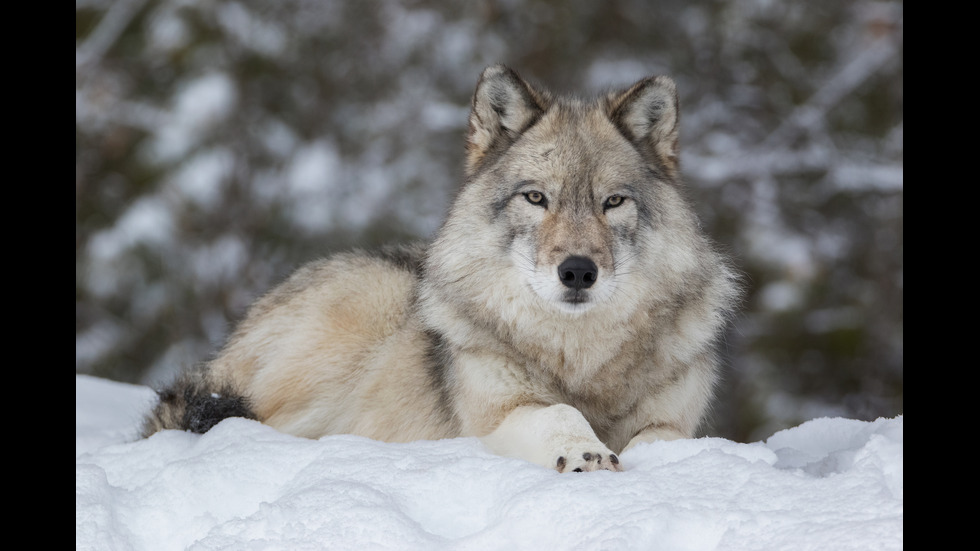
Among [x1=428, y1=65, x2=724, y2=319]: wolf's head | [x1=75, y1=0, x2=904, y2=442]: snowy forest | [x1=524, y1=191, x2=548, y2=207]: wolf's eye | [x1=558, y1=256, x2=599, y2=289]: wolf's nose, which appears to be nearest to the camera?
[x1=558, y1=256, x2=599, y2=289]: wolf's nose

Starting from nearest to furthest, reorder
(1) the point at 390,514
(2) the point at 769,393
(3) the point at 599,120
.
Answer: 1. (1) the point at 390,514
2. (3) the point at 599,120
3. (2) the point at 769,393

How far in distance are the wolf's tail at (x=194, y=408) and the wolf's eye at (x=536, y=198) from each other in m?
1.68

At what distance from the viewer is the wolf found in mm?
3396

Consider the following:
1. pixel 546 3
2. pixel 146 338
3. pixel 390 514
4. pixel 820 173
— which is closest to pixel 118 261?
pixel 146 338

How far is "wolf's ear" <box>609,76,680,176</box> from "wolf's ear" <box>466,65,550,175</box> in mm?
342

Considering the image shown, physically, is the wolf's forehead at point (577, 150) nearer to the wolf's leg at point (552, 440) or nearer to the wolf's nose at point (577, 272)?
the wolf's nose at point (577, 272)

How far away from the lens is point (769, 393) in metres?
10.1

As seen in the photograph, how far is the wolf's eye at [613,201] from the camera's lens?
3.51 m

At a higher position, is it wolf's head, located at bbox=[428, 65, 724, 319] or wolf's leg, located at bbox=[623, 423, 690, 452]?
wolf's head, located at bbox=[428, 65, 724, 319]

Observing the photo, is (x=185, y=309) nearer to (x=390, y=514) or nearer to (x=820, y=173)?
(x=820, y=173)

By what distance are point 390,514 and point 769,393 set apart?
8.44m

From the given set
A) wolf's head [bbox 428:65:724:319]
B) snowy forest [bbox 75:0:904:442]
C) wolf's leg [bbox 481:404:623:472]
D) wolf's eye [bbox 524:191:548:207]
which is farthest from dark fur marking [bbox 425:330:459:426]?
snowy forest [bbox 75:0:904:442]

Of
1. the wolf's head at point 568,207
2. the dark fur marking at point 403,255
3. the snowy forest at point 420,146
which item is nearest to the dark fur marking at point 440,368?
the wolf's head at point 568,207

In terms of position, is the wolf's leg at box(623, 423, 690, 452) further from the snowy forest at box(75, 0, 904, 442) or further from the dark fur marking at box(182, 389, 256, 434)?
the snowy forest at box(75, 0, 904, 442)
